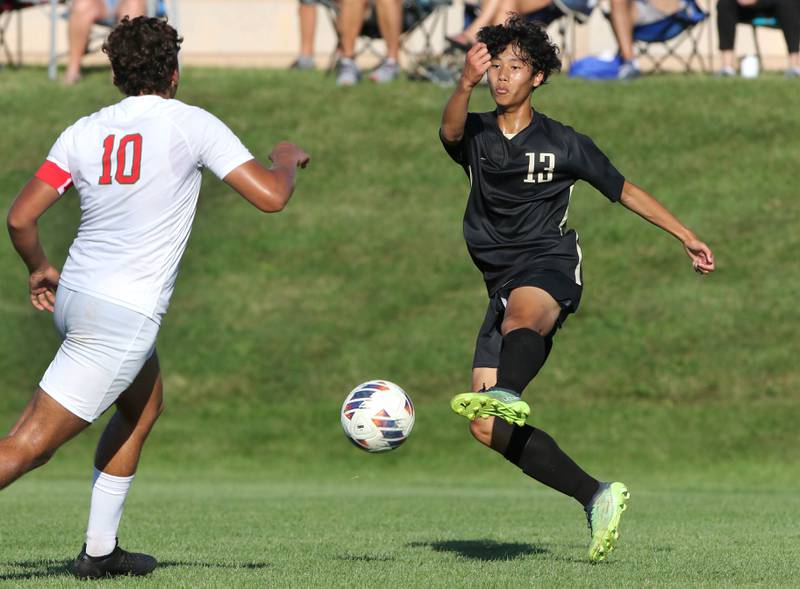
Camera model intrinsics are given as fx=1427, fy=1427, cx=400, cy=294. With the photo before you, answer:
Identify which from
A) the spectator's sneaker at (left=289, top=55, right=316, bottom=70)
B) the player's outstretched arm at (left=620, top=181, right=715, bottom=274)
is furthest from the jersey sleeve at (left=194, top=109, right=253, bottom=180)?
the spectator's sneaker at (left=289, top=55, right=316, bottom=70)

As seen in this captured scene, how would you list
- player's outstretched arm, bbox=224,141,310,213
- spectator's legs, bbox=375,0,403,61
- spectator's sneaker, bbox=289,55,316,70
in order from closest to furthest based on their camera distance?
1. player's outstretched arm, bbox=224,141,310,213
2. spectator's legs, bbox=375,0,403,61
3. spectator's sneaker, bbox=289,55,316,70

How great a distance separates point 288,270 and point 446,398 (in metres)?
3.34

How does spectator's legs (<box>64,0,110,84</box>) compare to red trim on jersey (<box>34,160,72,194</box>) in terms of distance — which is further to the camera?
spectator's legs (<box>64,0,110,84</box>)

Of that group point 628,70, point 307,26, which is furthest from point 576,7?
point 307,26

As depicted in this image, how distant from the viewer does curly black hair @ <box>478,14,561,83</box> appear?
7.59 meters

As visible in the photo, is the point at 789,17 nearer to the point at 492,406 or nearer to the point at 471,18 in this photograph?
the point at 471,18

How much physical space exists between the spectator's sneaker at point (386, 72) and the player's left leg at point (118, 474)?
15.6 m

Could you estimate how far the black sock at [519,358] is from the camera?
6.77 metres

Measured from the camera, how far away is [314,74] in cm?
2302

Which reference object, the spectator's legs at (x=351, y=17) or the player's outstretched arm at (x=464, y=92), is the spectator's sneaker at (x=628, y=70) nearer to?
the spectator's legs at (x=351, y=17)

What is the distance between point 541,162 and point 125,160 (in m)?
2.49

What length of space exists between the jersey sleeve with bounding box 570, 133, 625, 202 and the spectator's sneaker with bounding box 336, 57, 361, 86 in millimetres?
14072

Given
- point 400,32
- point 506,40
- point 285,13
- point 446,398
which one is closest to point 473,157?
point 506,40

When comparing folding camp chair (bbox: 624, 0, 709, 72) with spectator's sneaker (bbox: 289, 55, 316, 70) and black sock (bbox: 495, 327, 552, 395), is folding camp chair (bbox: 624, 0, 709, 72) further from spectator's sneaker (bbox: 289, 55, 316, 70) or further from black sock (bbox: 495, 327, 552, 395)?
black sock (bbox: 495, 327, 552, 395)
